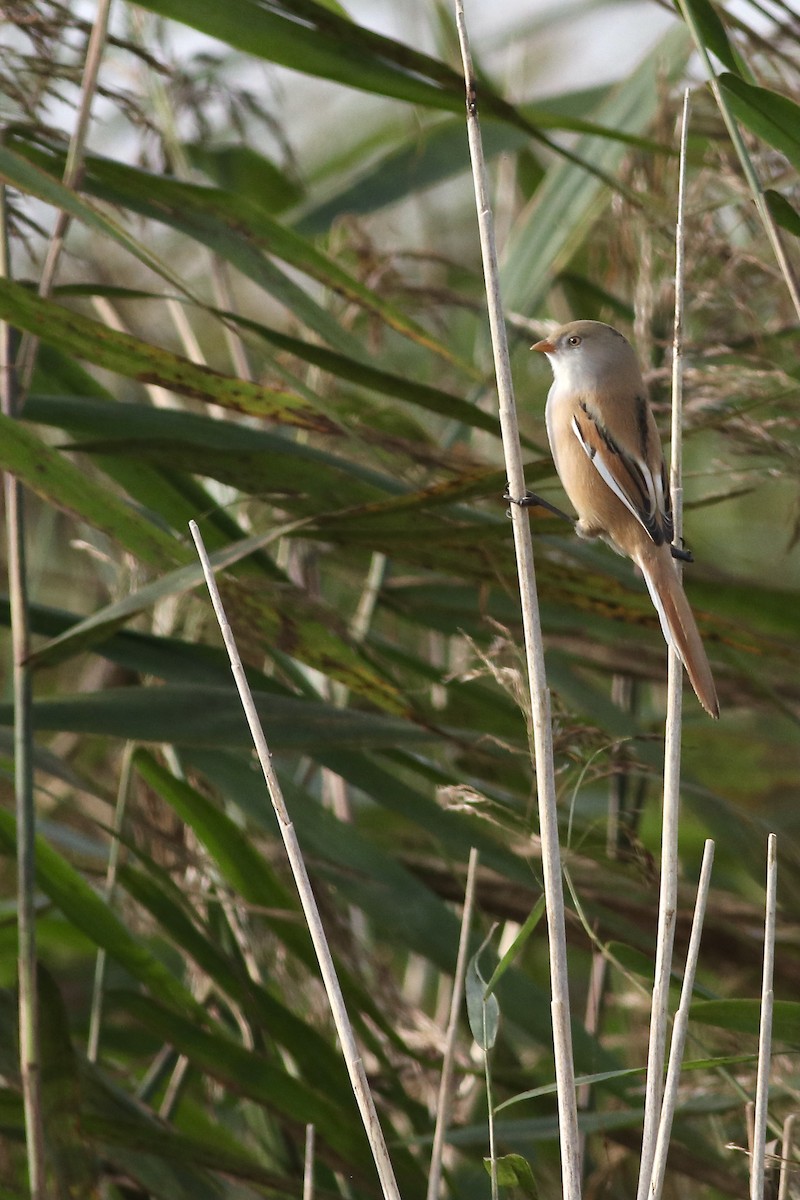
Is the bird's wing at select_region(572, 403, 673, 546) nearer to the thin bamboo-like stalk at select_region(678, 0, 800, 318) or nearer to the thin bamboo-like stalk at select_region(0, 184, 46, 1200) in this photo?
the thin bamboo-like stalk at select_region(678, 0, 800, 318)

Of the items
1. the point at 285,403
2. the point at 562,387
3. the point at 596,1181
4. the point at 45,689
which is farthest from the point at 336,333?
the point at 45,689

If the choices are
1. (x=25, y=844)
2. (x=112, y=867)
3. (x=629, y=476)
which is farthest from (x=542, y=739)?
(x=112, y=867)

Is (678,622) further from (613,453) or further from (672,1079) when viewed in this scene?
(672,1079)

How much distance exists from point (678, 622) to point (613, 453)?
29cm

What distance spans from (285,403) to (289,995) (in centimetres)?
111

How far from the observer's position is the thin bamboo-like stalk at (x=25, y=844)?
1534mm

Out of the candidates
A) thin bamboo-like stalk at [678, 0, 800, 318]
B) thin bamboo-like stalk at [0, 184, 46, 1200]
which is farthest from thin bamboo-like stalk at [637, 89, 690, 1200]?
thin bamboo-like stalk at [0, 184, 46, 1200]

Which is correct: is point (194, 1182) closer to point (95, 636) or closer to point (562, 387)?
point (95, 636)

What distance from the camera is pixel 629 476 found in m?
1.75

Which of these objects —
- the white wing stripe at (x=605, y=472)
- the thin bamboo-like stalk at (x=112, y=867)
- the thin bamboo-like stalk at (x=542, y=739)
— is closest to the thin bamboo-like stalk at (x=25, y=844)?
the thin bamboo-like stalk at (x=112, y=867)

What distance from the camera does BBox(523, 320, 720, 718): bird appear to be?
1714mm

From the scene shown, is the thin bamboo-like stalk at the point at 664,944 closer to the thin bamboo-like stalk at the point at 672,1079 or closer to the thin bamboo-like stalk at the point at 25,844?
the thin bamboo-like stalk at the point at 672,1079

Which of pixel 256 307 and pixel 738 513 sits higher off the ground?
pixel 256 307

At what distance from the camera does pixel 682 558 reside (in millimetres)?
1710
